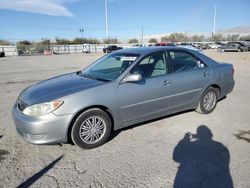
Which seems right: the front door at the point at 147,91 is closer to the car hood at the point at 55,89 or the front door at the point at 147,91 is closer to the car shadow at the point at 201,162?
the car hood at the point at 55,89

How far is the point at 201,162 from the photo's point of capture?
3420 mm

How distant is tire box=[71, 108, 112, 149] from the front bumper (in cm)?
18

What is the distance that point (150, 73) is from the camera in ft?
Answer: 14.7

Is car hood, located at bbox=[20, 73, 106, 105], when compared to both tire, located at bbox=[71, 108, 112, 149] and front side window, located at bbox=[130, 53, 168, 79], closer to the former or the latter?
tire, located at bbox=[71, 108, 112, 149]

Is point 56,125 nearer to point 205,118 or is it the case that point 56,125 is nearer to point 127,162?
point 127,162

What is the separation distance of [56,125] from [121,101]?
1111mm

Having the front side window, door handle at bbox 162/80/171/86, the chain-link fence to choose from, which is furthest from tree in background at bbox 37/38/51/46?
door handle at bbox 162/80/171/86

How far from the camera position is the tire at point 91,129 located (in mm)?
3744

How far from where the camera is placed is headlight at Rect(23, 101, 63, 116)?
11.6 ft

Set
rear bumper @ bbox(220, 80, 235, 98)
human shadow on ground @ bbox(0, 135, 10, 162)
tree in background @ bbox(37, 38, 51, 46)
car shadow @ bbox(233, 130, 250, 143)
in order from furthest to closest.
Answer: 1. tree in background @ bbox(37, 38, 51, 46)
2. rear bumper @ bbox(220, 80, 235, 98)
3. car shadow @ bbox(233, 130, 250, 143)
4. human shadow on ground @ bbox(0, 135, 10, 162)

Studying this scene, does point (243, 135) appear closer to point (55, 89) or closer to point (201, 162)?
point (201, 162)

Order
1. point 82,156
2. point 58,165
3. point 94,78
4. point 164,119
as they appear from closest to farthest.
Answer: point 58,165 < point 82,156 < point 94,78 < point 164,119

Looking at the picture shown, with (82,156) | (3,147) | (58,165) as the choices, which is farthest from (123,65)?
(3,147)

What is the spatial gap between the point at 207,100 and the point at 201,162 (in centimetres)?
238
